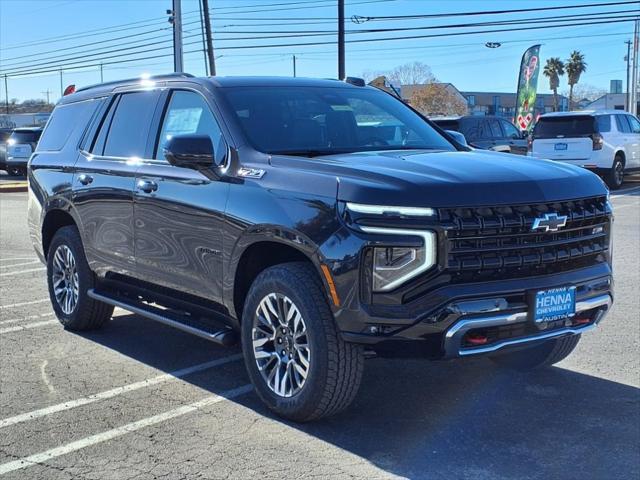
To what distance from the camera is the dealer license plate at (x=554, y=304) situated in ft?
13.0

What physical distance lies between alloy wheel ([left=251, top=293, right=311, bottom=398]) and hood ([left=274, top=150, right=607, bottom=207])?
78 cm

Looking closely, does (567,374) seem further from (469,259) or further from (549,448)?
(469,259)

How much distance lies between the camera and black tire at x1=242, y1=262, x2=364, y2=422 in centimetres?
402

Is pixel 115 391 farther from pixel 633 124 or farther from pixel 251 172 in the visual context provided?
pixel 633 124

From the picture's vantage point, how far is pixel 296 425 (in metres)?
4.37

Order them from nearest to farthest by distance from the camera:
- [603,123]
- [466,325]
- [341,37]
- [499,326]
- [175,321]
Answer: [466,325], [499,326], [175,321], [603,123], [341,37]

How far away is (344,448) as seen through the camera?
405 centimetres

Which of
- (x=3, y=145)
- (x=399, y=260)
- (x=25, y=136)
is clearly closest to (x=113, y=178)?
(x=399, y=260)

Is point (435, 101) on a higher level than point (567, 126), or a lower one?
higher

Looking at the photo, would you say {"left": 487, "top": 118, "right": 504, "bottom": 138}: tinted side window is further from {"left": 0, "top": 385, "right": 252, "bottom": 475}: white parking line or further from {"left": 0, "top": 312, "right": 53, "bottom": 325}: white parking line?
{"left": 0, "top": 385, "right": 252, "bottom": 475}: white parking line

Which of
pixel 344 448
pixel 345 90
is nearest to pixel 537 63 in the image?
pixel 345 90

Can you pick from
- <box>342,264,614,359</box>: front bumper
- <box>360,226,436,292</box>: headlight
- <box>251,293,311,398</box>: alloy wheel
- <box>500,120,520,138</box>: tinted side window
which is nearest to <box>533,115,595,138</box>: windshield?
<box>500,120,520,138</box>: tinted side window

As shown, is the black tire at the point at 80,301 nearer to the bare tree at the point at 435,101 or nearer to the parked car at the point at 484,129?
the parked car at the point at 484,129

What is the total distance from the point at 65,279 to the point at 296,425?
3.09 m
